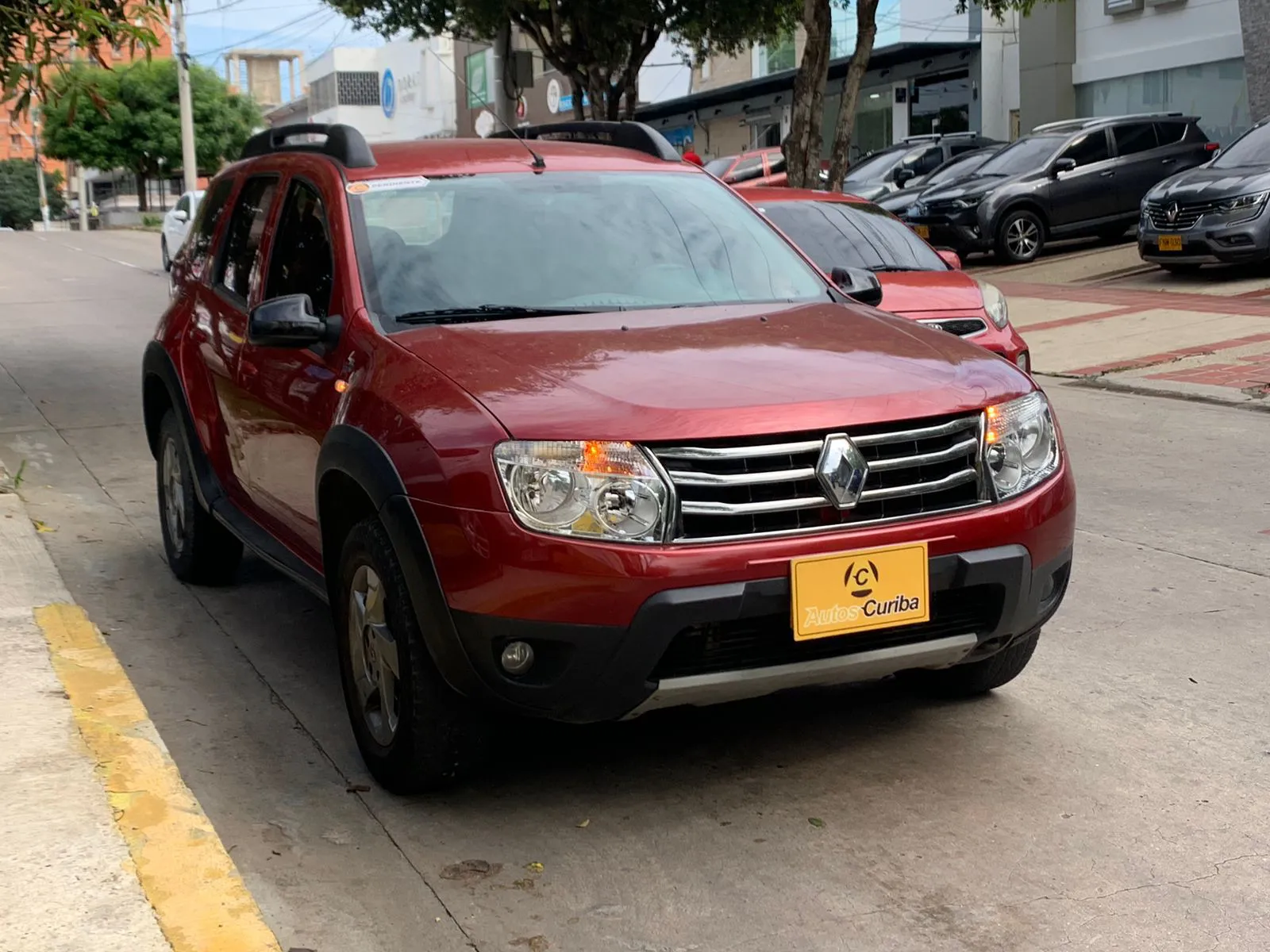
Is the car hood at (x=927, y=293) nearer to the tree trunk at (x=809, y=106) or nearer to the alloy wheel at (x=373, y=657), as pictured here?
the alloy wheel at (x=373, y=657)

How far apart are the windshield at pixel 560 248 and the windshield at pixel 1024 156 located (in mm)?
16558

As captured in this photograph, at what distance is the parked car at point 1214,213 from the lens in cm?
1627

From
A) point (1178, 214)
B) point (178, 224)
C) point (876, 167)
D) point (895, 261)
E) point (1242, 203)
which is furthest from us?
point (178, 224)

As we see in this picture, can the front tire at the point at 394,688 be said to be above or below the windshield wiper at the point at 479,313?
below

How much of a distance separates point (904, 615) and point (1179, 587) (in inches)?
108

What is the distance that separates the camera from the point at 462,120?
6356 centimetres

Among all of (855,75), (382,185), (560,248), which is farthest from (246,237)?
(855,75)

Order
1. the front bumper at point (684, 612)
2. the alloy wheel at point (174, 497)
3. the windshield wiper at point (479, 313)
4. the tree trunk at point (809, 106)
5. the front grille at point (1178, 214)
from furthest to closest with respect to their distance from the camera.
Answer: the tree trunk at point (809, 106)
the front grille at point (1178, 214)
the alloy wheel at point (174, 497)
the windshield wiper at point (479, 313)
the front bumper at point (684, 612)

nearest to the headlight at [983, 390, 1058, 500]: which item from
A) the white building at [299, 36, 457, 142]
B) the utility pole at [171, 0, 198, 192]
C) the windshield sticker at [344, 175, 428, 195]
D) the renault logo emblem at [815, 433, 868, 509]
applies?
the renault logo emblem at [815, 433, 868, 509]

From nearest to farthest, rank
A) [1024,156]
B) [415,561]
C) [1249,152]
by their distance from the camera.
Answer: [415,561] → [1249,152] → [1024,156]

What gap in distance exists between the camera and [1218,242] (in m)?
16.5

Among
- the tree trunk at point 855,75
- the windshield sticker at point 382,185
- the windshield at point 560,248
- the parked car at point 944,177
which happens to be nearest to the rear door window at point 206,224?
the windshield sticker at point 382,185

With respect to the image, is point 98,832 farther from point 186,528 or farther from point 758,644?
point 186,528

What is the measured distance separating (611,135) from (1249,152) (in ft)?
44.6
